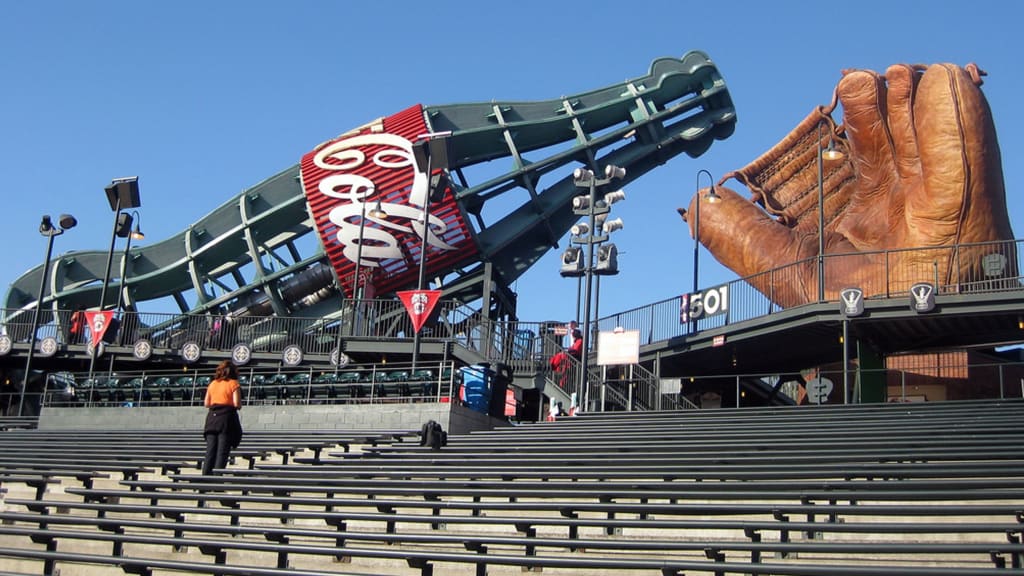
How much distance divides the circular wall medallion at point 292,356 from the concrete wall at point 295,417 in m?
7.96

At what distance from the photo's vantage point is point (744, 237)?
30531mm

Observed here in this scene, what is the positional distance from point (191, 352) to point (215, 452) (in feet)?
68.2

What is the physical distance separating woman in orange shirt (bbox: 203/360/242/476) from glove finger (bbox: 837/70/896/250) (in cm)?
1861

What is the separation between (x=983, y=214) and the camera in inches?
942

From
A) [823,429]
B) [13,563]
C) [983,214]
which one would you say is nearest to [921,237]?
[983,214]

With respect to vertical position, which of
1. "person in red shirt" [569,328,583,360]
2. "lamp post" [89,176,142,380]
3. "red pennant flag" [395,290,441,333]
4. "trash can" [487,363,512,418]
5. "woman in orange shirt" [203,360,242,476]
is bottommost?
"woman in orange shirt" [203,360,242,476]

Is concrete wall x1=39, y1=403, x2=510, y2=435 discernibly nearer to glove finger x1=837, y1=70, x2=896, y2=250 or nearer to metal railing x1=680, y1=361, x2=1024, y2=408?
metal railing x1=680, y1=361, x2=1024, y2=408

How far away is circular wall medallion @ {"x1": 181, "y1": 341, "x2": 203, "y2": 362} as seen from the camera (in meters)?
32.8

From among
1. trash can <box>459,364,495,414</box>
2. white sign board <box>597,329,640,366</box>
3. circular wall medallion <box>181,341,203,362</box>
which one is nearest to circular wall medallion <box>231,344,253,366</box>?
circular wall medallion <box>181,341,203,362</box>

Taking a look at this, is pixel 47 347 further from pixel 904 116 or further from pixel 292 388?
pixel 904 116

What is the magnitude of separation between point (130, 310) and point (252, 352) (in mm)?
6608

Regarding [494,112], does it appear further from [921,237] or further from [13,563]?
[13,563]

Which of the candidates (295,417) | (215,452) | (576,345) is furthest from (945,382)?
(215,452)

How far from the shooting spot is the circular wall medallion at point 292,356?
105 ft
